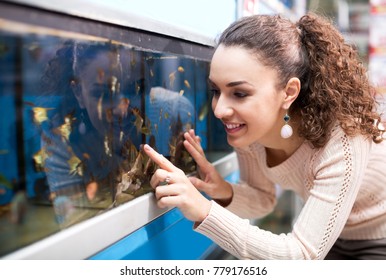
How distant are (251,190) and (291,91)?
0.49 meters

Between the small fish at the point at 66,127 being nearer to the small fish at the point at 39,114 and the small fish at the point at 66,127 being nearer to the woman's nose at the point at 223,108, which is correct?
the small fish at the point at 39,114

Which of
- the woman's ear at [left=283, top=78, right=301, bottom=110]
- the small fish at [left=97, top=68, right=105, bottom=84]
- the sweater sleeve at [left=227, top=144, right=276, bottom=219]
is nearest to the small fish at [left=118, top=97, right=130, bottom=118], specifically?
the small fish at [left=97, top=68, right=105, bottom=84]

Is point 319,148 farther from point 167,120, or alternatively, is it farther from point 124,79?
point 124,79

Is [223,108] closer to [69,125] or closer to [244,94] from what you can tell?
[244,94]

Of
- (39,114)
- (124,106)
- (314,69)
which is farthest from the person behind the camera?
(314,69)

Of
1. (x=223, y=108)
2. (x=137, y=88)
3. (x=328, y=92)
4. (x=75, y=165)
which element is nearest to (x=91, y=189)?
(x=75, y=165)

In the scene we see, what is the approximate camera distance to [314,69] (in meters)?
1.31

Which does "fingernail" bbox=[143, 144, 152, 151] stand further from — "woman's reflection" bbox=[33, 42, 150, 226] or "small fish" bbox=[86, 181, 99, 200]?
"small fish" bbox=[86, 181, 99, 200]

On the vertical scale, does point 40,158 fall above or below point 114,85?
below

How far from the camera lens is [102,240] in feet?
3.31

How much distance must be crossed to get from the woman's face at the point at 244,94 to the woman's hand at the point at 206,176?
203mm
